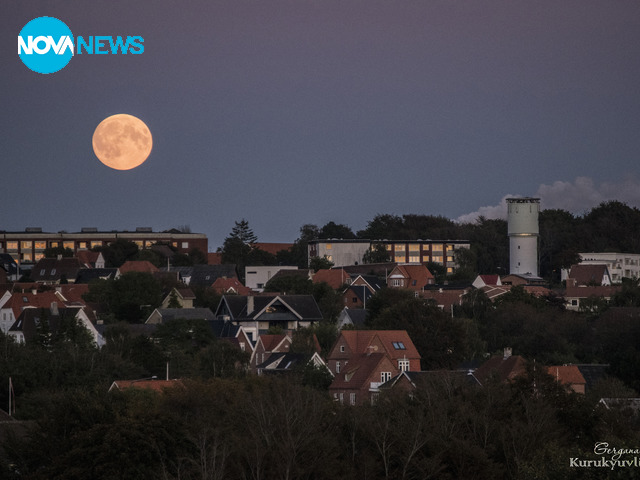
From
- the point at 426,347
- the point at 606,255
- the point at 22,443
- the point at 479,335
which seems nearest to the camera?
the point at 22,443

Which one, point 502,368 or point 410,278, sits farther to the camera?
point 410,278

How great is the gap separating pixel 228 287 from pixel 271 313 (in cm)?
2044

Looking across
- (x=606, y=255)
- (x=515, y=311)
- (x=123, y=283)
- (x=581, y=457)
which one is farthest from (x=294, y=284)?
(x=581, y=457)

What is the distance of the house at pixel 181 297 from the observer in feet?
278

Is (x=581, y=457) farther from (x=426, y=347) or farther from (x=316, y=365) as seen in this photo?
(x=426, y=347)

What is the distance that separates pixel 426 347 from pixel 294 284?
23.6m

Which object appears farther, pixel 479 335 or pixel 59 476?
pixel 479 335

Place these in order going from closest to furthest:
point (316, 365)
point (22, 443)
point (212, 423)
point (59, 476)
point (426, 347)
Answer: point (59, 476)
point (22, 443)
point (212, 423)
point (316, 365)
point (426, 347)

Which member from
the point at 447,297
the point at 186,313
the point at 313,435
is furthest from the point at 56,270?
the point at 313,435

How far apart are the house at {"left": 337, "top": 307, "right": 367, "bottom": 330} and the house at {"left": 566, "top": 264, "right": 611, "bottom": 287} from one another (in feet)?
74.2

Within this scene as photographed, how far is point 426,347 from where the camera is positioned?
65.3m

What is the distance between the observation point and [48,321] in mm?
69125

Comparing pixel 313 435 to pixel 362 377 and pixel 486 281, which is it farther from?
pixel 486 281

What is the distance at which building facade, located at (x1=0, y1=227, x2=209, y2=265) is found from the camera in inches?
5212
